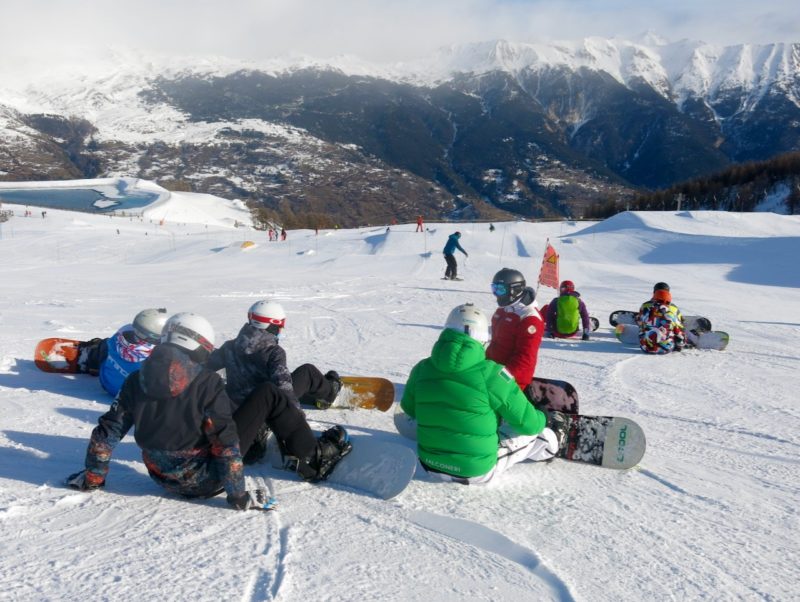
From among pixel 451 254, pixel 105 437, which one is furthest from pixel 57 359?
pixel 451 254

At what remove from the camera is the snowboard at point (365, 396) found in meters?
5.87

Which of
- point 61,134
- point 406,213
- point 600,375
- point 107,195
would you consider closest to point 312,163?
point 406,213

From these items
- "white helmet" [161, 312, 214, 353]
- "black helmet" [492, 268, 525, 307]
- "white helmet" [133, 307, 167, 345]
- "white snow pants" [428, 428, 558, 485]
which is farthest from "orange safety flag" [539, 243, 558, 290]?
"white helmet" [161, 312, 214, 353]

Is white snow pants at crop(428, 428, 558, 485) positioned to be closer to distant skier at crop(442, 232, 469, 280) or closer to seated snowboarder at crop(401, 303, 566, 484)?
seated snowboarder at crop(401, 303, 566, 484)

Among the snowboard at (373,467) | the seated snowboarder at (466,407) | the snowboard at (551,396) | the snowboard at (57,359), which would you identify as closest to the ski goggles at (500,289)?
the snowboard at (551,396)

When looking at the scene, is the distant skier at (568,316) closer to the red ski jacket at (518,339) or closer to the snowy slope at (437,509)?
the snowy slope at (437,509)

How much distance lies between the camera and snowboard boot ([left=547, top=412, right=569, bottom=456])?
4.60 m

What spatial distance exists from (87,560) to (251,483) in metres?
1.18

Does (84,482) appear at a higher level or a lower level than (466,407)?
lower

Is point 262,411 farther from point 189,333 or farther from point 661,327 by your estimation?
point 661,327

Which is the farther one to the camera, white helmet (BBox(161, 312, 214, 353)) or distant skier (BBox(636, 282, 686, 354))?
distant skier (BBox(636, 282, 686, 354))

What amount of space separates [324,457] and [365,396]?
6.20ft

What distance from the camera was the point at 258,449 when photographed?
4.18 metres

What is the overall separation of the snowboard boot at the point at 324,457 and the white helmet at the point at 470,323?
108 centimetres
